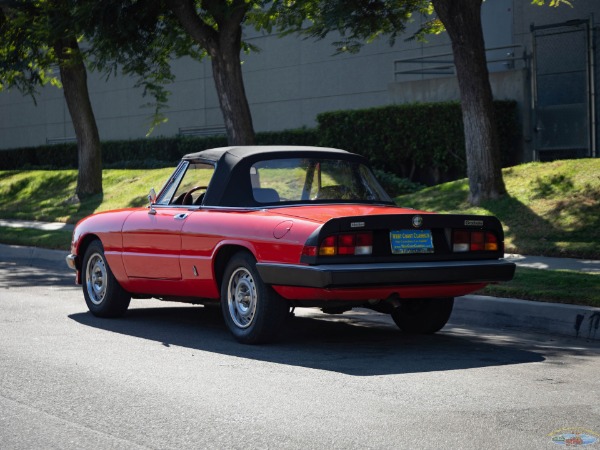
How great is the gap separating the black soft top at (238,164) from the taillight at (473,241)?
1.50 metres

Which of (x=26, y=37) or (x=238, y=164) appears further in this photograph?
(x=26, y=37)

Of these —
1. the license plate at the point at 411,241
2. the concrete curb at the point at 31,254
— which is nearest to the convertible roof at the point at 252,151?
the license plate at the point at 411,241

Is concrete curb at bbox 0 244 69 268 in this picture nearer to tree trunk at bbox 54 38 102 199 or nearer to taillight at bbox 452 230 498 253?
tree trunk at bbox 54 38 102 199

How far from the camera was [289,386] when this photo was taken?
711 centimetres

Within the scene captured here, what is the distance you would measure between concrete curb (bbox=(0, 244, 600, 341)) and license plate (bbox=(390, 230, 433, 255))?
186 centimetres

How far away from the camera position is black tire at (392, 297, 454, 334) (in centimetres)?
945

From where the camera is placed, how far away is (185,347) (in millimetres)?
8805

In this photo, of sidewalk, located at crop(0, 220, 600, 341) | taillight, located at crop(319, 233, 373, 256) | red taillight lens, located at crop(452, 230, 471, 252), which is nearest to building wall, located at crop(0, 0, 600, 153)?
sidewalk, located at crop(0, 220, 600, 341)

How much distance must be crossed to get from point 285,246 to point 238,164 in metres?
1.35

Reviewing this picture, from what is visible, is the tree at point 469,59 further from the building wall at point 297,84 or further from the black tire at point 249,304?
the black tire at point 249,304

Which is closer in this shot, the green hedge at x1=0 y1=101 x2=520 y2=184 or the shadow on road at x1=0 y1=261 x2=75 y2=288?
the shadow on road at x1=0 y1=261 x2=75 y2=288

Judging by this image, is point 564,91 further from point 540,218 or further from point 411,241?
point 411,241

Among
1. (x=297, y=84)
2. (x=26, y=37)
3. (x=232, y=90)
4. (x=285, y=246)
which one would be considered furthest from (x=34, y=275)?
(x=297, y=84)

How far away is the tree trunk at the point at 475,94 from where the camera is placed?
697 inches
